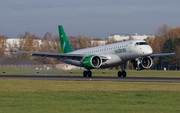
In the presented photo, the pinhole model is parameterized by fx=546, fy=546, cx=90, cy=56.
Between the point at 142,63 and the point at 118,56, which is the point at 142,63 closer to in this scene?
the point at 142,63

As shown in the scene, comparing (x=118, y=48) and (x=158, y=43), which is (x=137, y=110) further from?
(x=158, y=43)

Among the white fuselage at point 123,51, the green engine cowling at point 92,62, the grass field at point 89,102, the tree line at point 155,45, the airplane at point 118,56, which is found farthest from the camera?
the tree line at point 155,45

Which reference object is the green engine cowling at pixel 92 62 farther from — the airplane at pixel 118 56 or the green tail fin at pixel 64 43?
the green tail fin at pixel 64 43

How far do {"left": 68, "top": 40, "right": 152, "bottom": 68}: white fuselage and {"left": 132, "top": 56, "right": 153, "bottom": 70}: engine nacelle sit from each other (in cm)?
104

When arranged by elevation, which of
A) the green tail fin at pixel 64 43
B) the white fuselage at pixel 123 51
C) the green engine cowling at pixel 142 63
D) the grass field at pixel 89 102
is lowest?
the grass field at pixel 89 102

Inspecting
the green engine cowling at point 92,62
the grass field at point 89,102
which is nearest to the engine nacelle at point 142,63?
the green engine cowling at point 92,62

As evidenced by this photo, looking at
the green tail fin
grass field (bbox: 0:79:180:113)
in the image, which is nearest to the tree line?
the green tail fin

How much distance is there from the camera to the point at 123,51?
58.2 metres

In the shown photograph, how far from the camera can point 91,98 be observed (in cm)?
2783

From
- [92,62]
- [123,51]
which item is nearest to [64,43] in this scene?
[92,62]

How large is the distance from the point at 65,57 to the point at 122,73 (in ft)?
26.4

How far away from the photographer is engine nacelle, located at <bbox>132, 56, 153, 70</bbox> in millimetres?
59031

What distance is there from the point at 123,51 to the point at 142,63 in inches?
112

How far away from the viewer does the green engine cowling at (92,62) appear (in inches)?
2333
